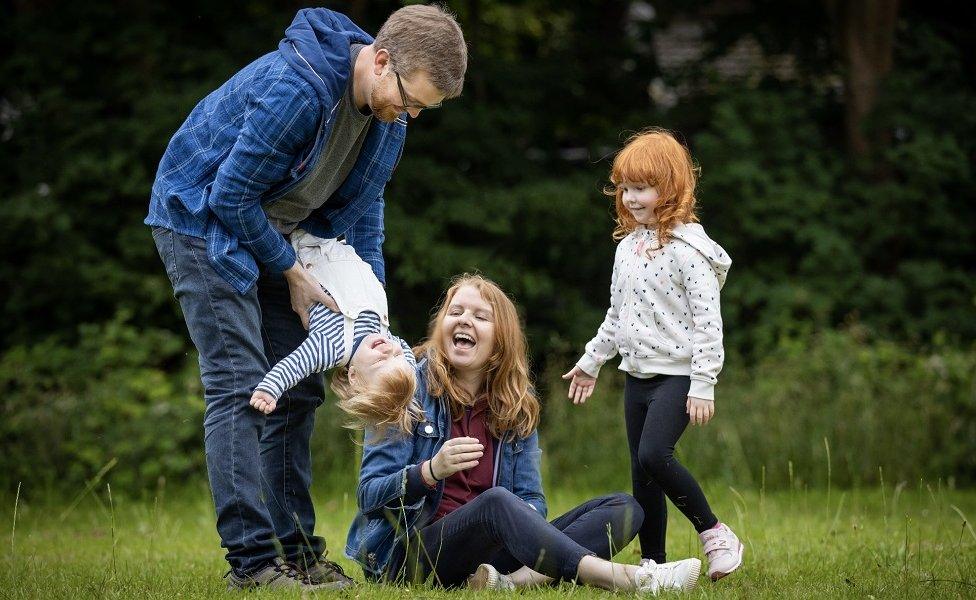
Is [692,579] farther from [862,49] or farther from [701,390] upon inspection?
[862,49]

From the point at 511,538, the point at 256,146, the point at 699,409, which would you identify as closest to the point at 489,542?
the point at 511,538

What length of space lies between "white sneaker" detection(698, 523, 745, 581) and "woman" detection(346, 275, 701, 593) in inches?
10.0

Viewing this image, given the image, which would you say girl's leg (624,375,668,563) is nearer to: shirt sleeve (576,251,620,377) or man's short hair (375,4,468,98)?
shirt sleeve (576,251,620,377)

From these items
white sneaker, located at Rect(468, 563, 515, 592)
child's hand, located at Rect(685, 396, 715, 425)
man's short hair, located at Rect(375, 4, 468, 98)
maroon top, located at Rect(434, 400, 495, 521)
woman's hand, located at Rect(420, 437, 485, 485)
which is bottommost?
white sneaker, located at Rect(468, 563, 515, 592)

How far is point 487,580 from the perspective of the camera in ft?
11.2

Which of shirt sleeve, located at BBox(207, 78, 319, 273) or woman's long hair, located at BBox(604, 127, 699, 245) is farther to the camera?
woman's long hair, located at BBox(604, 127, 699, 245)

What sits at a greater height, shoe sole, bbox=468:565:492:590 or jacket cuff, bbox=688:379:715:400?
jacket cuff, bbox=688:379:715:400

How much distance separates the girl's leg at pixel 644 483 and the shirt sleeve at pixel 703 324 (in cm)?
22

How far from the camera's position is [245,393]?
323 centimetres

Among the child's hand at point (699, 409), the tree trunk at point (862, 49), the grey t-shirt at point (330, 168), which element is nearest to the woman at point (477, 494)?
the child's hand at point (699, 409)

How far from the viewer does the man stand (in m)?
3.11

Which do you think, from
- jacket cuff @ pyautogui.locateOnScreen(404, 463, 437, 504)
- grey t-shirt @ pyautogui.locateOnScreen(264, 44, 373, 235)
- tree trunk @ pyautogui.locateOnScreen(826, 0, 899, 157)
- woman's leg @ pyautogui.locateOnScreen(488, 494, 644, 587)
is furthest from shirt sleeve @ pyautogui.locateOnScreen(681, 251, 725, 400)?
tree trunk @ pyautogui.locateOnScreen(826, 0, 899, 157)

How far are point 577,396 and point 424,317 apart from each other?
5675 mm

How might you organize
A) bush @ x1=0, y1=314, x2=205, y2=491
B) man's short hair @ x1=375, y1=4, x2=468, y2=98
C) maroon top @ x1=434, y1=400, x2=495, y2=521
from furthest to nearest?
bush @ x1=0, y1=314, x2=205, y2=491
maroon top @ x1=434, y1=400, x2=495, y2=521
man's short hair @ x1=375, y1=4, x2=468, y2=98
